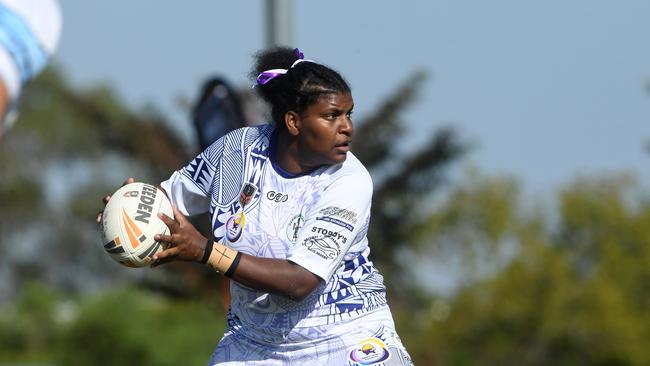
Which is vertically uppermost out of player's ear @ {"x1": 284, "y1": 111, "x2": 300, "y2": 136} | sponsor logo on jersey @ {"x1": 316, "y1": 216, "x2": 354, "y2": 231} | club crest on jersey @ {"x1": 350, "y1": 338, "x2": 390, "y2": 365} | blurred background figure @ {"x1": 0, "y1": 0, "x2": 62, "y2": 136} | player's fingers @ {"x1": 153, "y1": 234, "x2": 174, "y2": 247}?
blurred background figure @ {"x1": 0, "y1": 0, "x2": 62, "y2": 136}

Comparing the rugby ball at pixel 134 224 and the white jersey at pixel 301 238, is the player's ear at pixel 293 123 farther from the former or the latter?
the rugby ball at pixel 134 224

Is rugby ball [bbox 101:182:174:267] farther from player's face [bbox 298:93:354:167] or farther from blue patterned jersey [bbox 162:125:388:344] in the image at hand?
player's face [bbox 298:93:354:167]

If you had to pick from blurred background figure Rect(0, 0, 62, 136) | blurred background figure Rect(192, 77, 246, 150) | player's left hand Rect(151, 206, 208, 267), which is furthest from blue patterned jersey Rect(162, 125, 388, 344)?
blurred background figure Rect(192, 77, 246, 150)

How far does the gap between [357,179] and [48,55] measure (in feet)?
5.07

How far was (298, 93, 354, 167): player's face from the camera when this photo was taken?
6.00 metres

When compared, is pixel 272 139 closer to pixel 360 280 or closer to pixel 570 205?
pixel 360 280

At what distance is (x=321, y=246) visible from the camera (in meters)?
5.79

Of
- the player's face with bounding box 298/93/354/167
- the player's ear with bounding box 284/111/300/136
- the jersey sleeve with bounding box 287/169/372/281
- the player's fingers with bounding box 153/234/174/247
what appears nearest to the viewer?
the player's fingers with bounding box 153/234/174/247

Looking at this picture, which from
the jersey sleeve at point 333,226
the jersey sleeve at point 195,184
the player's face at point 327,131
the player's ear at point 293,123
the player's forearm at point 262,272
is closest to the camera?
the player's forearm at point 262,272

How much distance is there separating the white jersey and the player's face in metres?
0.08

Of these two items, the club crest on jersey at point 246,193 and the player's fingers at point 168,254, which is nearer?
the player's fingers at point 168,254

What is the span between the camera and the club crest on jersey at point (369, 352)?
5.93 metres

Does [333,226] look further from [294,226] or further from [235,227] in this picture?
[235,227]

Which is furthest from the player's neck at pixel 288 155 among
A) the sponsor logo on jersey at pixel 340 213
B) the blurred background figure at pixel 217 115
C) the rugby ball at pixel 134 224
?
the blurred background figure at pixel 217 115
